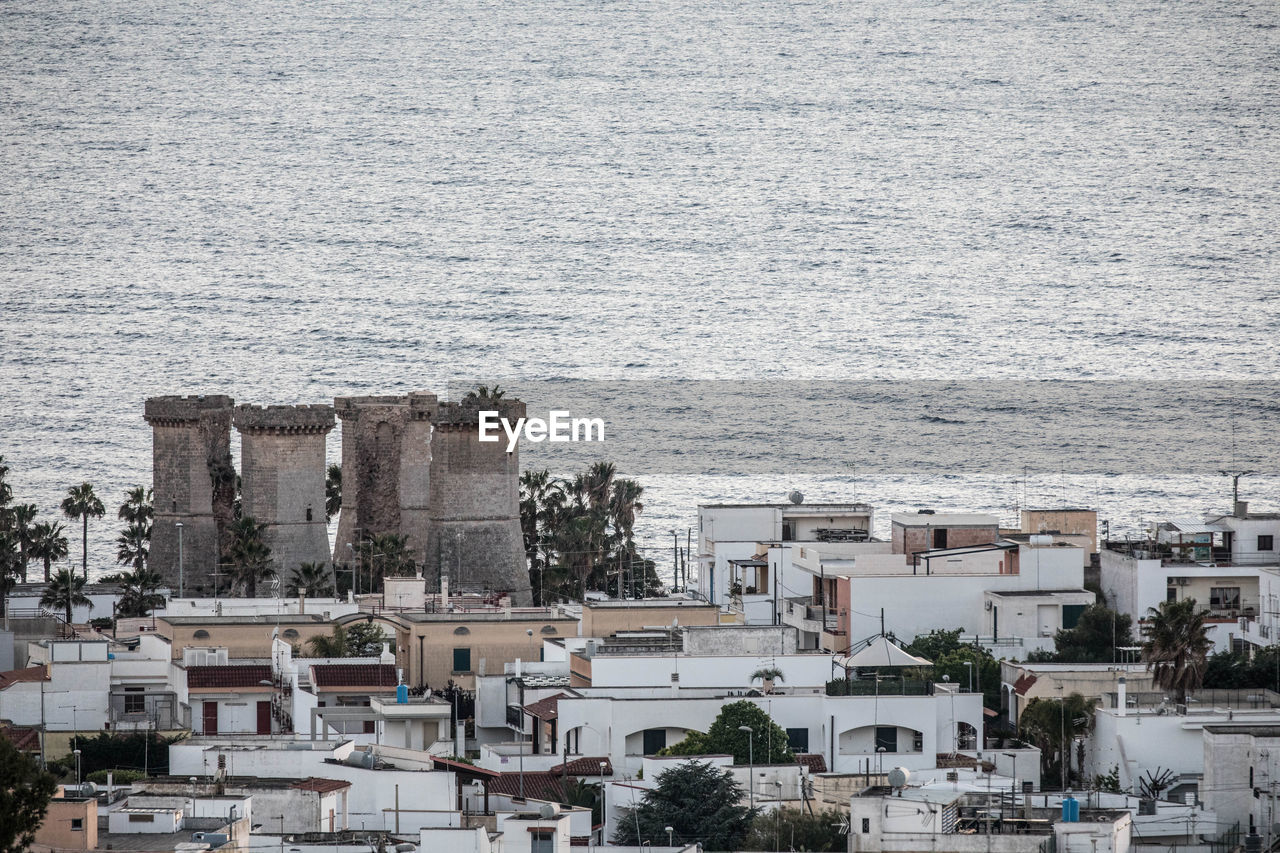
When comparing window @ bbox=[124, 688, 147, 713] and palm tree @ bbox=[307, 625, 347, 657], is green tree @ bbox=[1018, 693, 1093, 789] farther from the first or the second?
palm tree @ bbox=[307, 625, 347, 657]

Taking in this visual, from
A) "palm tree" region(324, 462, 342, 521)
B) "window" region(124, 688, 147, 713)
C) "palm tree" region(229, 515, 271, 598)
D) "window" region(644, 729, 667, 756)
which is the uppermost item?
"palm tree" region(324, 462, 342, 521)

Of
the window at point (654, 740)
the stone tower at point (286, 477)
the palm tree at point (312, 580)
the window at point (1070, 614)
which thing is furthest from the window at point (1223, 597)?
the stone tower at point (286, 477)

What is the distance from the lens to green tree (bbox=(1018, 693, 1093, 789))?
4416 cm

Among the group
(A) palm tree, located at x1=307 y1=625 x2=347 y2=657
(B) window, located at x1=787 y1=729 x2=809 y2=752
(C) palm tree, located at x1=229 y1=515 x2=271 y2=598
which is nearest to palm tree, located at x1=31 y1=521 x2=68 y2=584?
(C) palm tree, located at x1=229 y1=515 x2=271 y2=598

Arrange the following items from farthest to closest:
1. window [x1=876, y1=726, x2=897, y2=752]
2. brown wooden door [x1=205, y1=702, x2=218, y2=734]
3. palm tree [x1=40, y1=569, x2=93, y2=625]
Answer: palm tree [x1=40, y1=569, x2=93, y2=625], brown wooden door [x1=205, y1=702, x2=218, y2=734], window [x1=876, y1=726, x2=897, y2=752]

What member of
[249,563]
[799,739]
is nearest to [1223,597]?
[799,739]

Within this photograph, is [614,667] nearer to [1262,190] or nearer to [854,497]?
[854,497]

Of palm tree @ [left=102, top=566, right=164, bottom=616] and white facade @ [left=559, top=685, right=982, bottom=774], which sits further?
palm tree @ [left=102, top=566, right=164, bottom=616]

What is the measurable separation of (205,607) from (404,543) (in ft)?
59.7

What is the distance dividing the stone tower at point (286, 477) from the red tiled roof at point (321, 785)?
46016 millimetres

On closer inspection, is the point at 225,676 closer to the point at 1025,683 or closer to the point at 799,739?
the point at 799,739

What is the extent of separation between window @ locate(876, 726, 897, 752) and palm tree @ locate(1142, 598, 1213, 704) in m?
4.93

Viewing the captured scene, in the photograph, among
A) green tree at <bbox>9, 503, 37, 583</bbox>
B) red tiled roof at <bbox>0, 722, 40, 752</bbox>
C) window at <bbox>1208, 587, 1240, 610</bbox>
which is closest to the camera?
red tiled roof at <bbox>0, 722, 40, 752</bbox>

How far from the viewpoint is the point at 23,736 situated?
4416 cm
